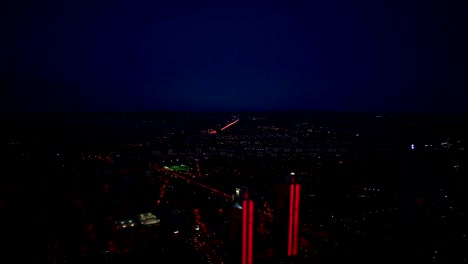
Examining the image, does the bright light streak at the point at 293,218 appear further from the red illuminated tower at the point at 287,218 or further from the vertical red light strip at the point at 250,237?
the vertical red light strip at the point at 250,237

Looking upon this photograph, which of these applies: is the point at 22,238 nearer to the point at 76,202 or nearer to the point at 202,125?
the point at 76,202

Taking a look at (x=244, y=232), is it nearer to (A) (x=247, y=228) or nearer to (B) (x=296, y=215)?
(A) (x=247, y=228)

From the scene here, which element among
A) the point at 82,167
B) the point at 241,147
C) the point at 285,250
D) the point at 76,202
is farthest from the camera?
the point at 241,147

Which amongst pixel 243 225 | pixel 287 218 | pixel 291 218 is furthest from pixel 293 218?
pixel 243 225

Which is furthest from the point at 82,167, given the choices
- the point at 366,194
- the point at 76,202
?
the point at 366,194

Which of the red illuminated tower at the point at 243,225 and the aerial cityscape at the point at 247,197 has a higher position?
the red illuminated tower at the point at 243,225

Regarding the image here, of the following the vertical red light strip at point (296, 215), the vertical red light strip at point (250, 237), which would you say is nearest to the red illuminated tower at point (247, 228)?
the vertical red light strip at point (250, 237)
